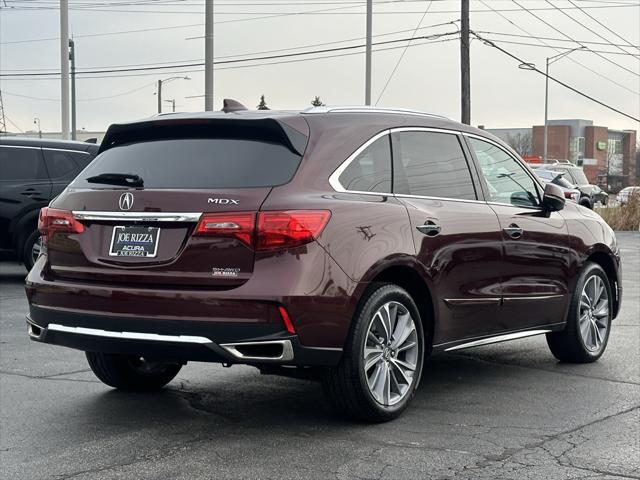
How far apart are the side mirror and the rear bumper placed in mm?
2653

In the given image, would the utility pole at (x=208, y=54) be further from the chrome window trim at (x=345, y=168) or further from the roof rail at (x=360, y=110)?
the chrome window trim at (x=345, y=168)

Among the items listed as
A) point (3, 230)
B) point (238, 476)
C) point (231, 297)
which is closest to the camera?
point (238, 476)

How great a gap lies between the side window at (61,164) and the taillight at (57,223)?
7840 millimetres

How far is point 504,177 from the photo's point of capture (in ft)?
23.5

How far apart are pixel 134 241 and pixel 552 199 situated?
3.28 m

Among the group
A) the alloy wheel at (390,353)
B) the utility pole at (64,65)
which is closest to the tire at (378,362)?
the alloy wheel at (390,353)

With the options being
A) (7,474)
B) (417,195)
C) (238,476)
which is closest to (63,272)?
(7,474)

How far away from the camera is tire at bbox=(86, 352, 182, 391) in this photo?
643 centimetres

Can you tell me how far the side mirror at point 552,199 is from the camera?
23.8 feet

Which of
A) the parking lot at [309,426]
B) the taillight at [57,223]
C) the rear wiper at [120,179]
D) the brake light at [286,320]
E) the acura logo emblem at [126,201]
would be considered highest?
the rear wiper at [120,179]

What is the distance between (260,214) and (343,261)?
517mm

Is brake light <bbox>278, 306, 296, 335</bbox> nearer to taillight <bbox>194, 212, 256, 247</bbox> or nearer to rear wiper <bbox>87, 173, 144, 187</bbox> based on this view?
taillight <bbox>194, 212, 256, 247</bbox>

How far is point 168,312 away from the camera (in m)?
5.12

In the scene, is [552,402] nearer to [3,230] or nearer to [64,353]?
[64,353]
